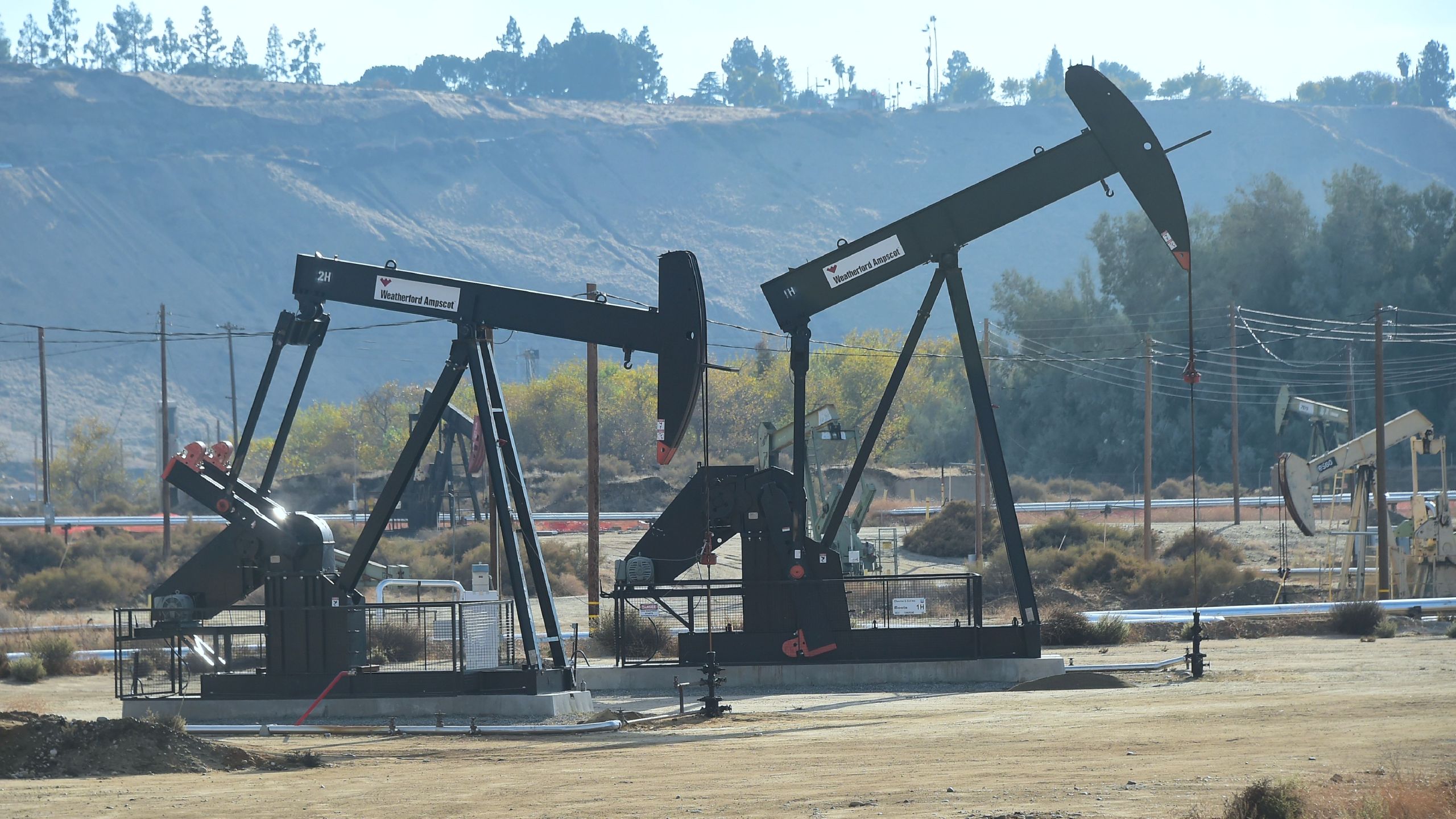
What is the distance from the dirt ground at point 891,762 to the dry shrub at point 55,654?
411 inches

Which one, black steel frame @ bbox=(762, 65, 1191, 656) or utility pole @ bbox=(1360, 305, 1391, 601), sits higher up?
black steel frame @ bbox=(762, 65, 1191, 656)

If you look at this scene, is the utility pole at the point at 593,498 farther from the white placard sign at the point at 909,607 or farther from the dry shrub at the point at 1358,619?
the dry shrub at the point at 1358,619

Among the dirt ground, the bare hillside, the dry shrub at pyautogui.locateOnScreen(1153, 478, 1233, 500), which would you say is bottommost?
the dirt ground

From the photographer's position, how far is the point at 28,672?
2256 cm

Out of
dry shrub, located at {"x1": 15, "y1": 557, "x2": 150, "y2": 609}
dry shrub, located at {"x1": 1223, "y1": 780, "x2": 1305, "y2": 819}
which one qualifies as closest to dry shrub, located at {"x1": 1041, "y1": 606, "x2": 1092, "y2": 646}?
dry shrub, located at {"x1": 1223, "y1": 780, "x2": 1305, "y2": 819}

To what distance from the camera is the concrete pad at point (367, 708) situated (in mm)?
15664

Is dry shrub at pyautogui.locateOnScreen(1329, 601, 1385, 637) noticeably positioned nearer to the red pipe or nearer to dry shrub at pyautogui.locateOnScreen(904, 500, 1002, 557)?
the red pipe

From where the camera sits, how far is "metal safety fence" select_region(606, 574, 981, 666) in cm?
1803

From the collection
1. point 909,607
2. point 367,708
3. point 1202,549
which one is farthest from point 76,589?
point 1202,549

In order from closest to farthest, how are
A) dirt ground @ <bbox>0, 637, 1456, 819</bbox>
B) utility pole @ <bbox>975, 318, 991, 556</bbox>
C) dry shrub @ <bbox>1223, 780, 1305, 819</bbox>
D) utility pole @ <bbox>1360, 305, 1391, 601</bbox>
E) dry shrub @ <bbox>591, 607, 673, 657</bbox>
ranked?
dry shrub @ <bbox>1223, 780, 1305, 819</bbox>
dirt ground @ <bbox>0, 637, 1456, 819</bbox>
dry shrub @ <bbox>591, 607, 673, 657</bbox>
utility pole @ <bbox>1360, 305, 1391, 601</bbox>
utility pole @ <bbox>975, 318, 991, 556</bbox>

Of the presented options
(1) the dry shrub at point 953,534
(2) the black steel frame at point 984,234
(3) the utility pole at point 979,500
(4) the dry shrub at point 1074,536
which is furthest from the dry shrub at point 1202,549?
(2) the black steel frame at point 984,234

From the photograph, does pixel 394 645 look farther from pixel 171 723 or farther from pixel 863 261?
pixel 171 723

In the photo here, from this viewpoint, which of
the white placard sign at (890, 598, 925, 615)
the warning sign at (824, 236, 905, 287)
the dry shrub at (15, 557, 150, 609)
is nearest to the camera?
the warning sign at (824, 236, 905, 287)

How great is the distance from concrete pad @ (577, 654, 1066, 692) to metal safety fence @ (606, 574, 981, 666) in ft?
1.27
